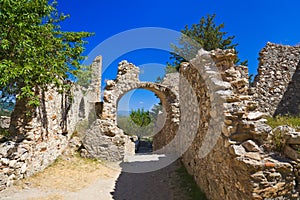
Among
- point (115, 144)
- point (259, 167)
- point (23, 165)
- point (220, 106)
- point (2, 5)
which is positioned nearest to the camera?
point (259, 167)

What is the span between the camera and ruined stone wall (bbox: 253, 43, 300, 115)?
27.9 ft

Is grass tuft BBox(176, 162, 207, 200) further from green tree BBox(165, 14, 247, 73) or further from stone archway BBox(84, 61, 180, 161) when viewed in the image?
green tree BBox(165, 14, 247, 73)

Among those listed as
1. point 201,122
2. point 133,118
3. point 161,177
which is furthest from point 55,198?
point 133,118

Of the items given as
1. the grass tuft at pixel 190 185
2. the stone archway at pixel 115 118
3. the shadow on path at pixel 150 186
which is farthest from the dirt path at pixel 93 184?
the stone archway at pixel 115 118

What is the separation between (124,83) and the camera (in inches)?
448

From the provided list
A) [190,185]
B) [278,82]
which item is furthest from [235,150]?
[278,82]

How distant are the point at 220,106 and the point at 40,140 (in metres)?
5.96

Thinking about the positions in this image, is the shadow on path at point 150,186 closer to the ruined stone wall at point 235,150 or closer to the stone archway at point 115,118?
the ruined stone wall at point 235,150

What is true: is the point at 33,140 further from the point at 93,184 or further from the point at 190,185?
the point at 190,185

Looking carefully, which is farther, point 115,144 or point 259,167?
point 115,144

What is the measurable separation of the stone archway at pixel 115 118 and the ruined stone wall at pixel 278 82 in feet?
13.0

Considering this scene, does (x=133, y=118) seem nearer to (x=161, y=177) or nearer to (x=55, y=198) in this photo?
(x=161, y=177)

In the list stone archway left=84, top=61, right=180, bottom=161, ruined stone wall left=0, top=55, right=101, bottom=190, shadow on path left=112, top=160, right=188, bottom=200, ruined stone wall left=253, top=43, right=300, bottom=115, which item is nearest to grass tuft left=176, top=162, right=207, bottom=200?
shadow on path left=112, top=160, right=188, bottom=200

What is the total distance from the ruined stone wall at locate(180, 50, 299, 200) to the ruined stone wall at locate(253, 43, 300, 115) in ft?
15.3
